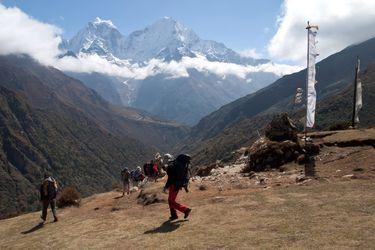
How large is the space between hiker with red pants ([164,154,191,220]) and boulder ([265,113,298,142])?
18647mm

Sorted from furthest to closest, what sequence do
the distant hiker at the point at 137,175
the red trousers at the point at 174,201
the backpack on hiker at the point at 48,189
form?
the distant hiker at the point at 137,175
the backpack on hiker at the point at 48,189
the red trousers at the point at 174,201

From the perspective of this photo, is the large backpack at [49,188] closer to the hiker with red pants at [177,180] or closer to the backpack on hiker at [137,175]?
the hiker with red pants at [177,180]

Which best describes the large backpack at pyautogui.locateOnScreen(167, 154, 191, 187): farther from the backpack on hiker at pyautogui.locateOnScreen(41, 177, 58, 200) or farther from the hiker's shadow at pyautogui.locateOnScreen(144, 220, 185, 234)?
the backpack on hiker at pyautogui.locateOnScreen(41, 177, 58, 200)

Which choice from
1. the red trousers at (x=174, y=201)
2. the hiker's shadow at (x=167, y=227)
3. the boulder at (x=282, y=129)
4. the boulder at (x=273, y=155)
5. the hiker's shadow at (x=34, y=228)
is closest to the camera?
the hiker's shadow at (x=167, y=227)

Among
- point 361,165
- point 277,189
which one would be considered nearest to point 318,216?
point 277,189

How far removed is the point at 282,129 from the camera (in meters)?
37.2

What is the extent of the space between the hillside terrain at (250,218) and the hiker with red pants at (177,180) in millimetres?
636

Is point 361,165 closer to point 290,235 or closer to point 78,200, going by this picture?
point 290,235

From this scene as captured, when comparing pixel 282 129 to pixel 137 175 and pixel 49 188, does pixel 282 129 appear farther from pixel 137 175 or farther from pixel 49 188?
pixel 49 188

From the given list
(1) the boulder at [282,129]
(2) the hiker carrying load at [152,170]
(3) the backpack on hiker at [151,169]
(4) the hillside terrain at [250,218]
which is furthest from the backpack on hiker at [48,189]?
(1) the boulder at [282,129]

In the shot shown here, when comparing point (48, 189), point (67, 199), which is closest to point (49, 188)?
point (48, 189)

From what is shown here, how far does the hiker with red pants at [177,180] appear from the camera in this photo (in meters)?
18.9

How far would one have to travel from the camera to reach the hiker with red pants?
18938 millimetres

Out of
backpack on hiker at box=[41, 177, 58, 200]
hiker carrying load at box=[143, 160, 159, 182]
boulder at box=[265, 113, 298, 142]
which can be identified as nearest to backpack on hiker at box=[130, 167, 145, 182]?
hiker carrying load at box=[143, 160, 159, 182]
